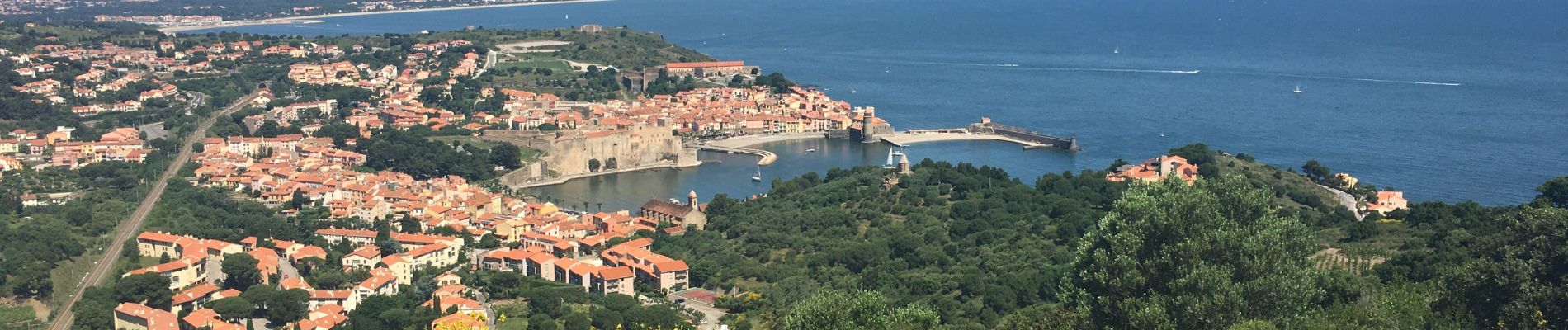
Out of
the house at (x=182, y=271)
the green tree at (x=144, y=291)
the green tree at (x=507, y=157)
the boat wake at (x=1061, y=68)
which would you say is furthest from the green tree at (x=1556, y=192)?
the boat wake at (x=1061, y=68)

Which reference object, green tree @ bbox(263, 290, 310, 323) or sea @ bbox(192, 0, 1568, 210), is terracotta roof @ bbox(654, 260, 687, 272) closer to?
green tree @ bbox(263, 290, 310, 323)

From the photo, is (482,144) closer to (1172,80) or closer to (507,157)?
(507,157)

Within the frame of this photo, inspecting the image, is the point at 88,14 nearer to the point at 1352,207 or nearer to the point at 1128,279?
the point at 1352,207

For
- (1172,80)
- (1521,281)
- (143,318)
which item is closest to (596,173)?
(143,318)

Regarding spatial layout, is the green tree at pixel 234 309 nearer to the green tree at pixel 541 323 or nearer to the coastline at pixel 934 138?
the green tree at pixel 541 323

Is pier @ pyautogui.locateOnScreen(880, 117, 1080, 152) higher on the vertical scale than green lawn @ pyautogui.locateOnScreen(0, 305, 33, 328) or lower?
higher

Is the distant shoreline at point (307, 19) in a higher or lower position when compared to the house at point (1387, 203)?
lower

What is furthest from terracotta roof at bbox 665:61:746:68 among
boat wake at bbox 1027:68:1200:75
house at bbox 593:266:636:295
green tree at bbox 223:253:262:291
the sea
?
house at bbox 593:266:636:295
